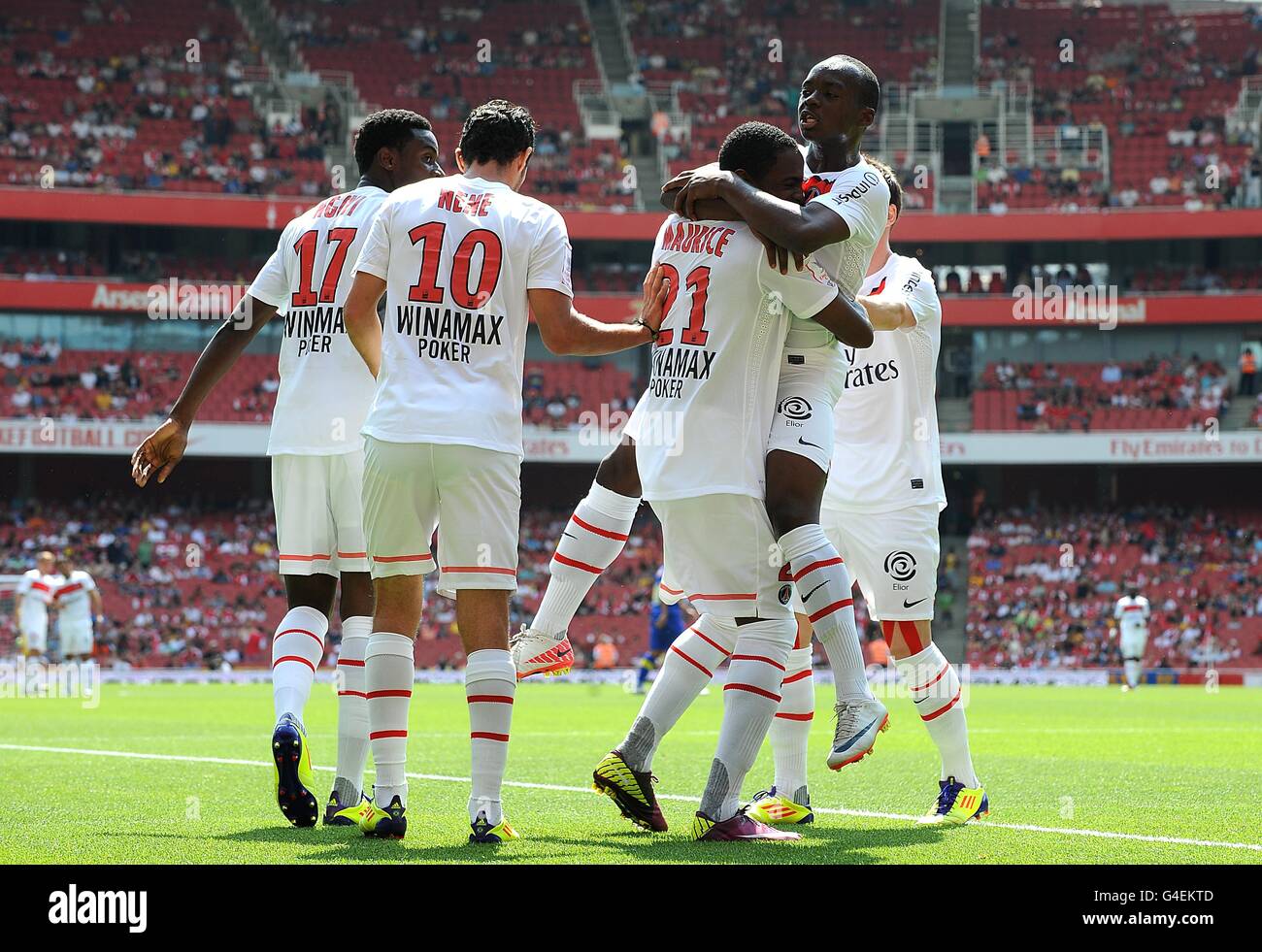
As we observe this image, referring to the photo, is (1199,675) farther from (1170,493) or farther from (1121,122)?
(1121,122)

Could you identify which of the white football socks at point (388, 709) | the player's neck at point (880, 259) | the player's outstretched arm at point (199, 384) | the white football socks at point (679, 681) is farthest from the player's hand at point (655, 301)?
the player's neck at point (880, 259)

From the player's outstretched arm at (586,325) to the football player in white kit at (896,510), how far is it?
120cm

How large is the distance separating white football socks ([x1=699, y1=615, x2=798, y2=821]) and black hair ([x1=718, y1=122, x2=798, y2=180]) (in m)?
1.78

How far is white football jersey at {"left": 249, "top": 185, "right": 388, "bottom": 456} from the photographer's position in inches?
253

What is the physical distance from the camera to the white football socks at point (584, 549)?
6.62 metres

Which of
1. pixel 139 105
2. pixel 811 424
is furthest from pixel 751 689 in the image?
pixel 139 105

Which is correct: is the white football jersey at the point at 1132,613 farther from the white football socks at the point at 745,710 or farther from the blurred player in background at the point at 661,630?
the white football socks at the point at 745,710

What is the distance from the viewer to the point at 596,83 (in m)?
47.3

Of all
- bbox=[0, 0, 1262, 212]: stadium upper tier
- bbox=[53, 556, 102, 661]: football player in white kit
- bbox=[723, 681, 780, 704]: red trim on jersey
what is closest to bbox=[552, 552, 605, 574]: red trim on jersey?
bbox=[723, 681, 780, 704]: red trim on jersey

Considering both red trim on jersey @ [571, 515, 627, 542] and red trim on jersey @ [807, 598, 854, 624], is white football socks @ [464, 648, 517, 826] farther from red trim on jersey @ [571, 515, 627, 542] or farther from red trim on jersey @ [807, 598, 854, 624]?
red trim on jersey @ [807, 598, 854, 624]

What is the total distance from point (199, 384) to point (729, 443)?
2.33m

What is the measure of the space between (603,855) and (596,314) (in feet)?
123
